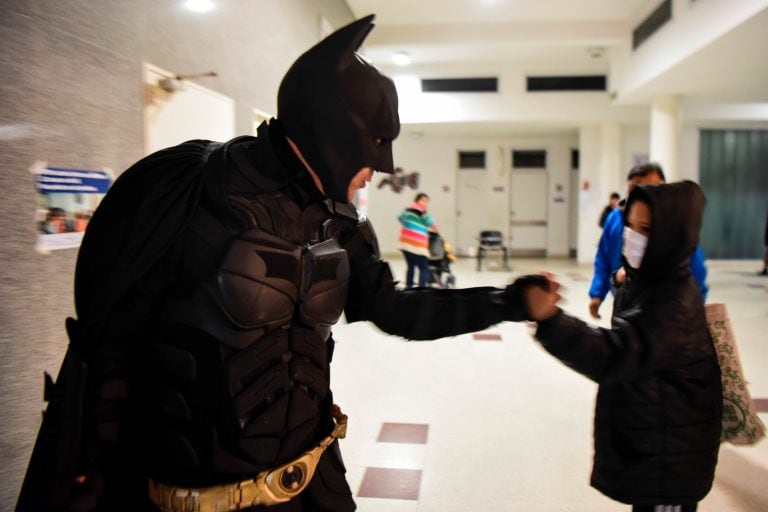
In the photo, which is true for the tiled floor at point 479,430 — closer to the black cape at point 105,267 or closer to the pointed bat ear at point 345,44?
the black cape at point 105,267

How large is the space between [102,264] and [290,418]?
408 mm

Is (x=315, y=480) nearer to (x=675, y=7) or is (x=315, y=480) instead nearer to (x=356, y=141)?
(x=356, y=141)

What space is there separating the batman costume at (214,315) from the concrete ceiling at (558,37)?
5331 mm

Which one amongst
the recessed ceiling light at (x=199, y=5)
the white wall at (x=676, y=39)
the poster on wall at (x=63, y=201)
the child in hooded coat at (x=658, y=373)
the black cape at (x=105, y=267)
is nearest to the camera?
the black cape at (x=105, y=267)

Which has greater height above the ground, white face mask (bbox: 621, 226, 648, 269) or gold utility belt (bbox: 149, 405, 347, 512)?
white face mask (bbox: 621, 226, 648, 269)

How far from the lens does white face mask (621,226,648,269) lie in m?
1.48

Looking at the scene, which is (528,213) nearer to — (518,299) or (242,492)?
(518,299)

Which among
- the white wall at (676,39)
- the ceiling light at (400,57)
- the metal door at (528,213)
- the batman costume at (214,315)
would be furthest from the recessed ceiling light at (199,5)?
the metal door at (528,213)

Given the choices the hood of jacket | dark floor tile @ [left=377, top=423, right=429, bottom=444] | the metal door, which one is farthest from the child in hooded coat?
the metal door

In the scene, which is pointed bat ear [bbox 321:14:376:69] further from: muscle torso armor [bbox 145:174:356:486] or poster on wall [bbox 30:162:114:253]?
poster on wall [bbox 30:162:114:253]

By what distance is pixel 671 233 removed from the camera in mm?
1406

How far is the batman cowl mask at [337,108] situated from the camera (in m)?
0.96

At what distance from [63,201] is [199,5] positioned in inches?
54.4

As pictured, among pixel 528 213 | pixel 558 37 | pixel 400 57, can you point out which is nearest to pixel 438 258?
pixel 400 57
